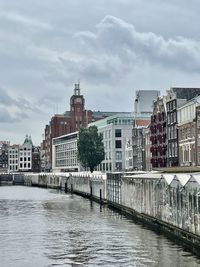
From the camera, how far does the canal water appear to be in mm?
44625

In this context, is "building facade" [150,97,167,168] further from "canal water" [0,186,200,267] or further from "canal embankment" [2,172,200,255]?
"canal water" [0,186,200,267]

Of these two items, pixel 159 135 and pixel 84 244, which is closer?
pixel 84 244

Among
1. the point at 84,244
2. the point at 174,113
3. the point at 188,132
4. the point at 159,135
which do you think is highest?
the point at 174,113

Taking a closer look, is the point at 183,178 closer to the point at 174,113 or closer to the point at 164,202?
the point at 164,202

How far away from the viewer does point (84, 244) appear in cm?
5391

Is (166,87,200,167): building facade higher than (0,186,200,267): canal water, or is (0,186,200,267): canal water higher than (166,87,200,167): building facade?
(166,87,200,167): building facade

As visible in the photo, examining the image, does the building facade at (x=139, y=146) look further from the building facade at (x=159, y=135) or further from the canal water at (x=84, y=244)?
the canal water at (x=84, y=244)

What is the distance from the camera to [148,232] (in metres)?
62.2

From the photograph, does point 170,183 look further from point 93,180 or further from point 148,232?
point 93,180

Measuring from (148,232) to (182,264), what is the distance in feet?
64.0

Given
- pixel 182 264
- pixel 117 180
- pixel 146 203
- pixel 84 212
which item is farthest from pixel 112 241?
pixel 117 180

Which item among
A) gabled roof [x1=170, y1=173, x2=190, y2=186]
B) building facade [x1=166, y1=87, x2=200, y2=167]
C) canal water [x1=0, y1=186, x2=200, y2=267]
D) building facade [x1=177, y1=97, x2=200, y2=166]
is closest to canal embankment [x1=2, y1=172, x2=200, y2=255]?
gabled roof [x1=170, y1=173, x2=190, y2=186]

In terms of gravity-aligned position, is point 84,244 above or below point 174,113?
below

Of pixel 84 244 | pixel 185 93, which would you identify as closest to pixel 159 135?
pixel 185 93
